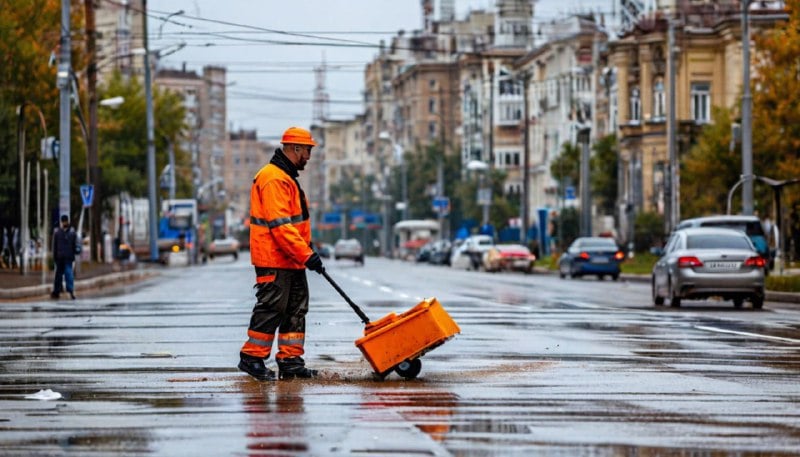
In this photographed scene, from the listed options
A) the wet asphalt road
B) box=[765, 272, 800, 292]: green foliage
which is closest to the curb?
the wet asphalt road

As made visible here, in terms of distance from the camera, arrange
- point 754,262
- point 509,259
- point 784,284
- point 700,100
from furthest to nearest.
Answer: point 700,100 < point 509,259 < point 784,284 < point 754,262

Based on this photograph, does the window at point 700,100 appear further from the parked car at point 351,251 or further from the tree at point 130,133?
the tree at point 130,133

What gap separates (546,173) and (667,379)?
353ft

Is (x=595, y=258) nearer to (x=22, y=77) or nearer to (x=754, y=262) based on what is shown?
(x=22, y=77)

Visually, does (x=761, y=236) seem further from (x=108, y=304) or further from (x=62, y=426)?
(x=62, y=426)

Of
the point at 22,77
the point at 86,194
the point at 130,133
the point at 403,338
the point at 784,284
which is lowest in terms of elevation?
the point at 784,284

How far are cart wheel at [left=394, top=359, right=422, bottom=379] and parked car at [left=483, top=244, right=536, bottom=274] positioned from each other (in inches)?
2326

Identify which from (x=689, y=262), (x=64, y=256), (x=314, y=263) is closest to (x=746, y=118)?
(x=689, y=262)

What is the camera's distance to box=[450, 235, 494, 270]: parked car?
81.1 m

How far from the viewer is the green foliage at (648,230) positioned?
3184 inches

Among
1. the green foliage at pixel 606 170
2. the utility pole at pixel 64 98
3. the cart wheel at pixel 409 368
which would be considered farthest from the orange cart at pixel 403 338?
the green foliage at pixel 606 170

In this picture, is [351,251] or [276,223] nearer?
[276,223]

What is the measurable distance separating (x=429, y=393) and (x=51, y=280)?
34.2 metres

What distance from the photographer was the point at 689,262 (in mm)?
31734
